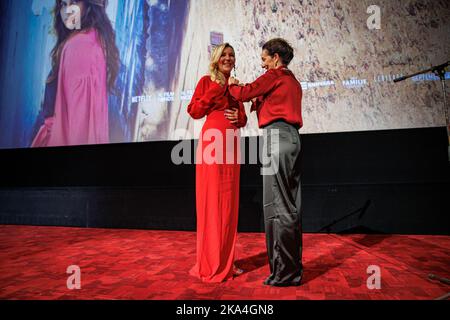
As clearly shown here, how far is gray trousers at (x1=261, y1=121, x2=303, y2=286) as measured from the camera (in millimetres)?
1785

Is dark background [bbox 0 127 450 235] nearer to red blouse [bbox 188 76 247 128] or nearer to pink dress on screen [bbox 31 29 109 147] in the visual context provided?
pink dress on screen [bbox 31 29 109 147]

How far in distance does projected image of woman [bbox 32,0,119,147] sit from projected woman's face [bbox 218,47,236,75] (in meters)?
2.53

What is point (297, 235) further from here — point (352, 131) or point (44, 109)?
point (44, 109)

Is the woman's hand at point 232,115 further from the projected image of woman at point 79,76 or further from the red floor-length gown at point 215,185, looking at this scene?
the projected image of woman at point 79,76

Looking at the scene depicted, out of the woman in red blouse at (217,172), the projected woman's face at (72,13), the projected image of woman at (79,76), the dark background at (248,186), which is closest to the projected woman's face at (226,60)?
the woman in red blouse at (217,172)

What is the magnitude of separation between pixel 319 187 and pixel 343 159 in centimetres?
46

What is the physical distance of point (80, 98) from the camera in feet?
13.7

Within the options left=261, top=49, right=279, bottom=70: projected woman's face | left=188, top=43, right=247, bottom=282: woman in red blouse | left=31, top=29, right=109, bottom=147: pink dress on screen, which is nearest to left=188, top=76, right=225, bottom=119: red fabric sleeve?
left=188, top=43, right=247, bottom=282: woman in red blouse

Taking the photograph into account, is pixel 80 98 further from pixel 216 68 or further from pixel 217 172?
pixel 217 172

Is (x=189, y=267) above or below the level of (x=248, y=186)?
below

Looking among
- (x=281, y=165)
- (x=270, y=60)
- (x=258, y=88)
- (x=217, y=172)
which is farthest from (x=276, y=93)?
(x=217, y=172)

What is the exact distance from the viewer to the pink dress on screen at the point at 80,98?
4090mm

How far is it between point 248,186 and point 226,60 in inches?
86.0

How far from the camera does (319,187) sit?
3.70 metres
